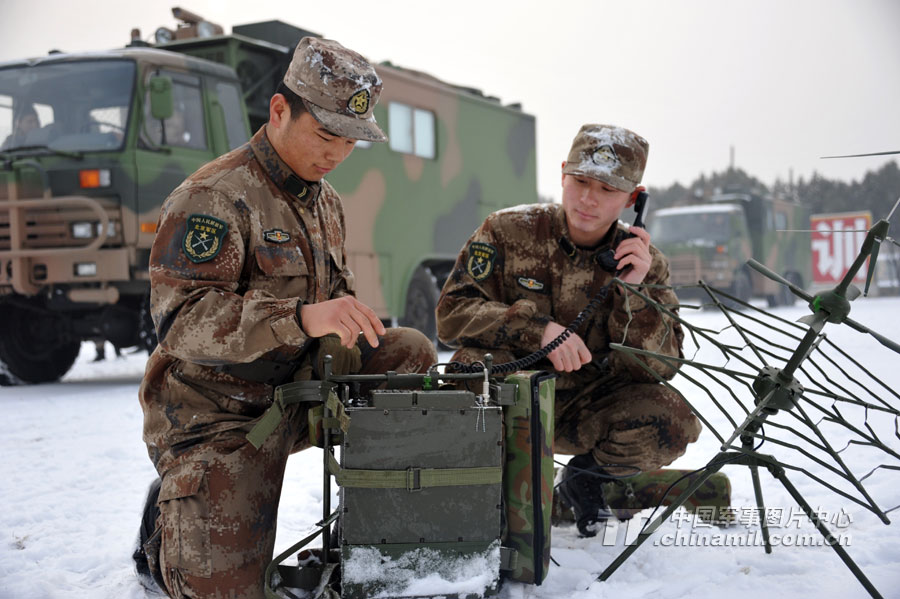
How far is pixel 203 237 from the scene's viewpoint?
7.18 feet

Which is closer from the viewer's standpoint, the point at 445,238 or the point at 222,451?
the point at 222,451

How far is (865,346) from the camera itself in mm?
6699

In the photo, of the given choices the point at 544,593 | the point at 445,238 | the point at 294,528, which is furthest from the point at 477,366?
the point at 445,238

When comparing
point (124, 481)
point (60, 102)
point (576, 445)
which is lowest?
point (124, 481)

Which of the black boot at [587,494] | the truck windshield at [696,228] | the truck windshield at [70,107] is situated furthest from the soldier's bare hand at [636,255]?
the truck windshield at [696,228]

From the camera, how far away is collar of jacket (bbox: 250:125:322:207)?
7.95 feet

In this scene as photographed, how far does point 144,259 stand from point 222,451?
4084 millimetres

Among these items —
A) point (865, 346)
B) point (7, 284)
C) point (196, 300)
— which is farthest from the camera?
point (865, 346)

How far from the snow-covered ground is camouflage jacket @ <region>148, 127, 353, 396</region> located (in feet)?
2.40

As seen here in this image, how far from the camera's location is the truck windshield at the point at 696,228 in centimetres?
1576

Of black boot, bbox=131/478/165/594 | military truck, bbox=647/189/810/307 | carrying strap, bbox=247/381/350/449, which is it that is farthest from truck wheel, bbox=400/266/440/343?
military truck, bbox=647/189/810/307

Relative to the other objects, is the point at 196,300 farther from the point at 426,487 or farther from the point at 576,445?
the point at 576,445

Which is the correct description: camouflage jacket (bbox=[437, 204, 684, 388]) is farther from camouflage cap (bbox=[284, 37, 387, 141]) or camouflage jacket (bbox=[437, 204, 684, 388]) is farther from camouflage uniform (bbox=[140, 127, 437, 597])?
camouflage cap (bbox=[284, 37, 387, 141])

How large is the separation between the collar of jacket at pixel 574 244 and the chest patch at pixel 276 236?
1.00 meters
